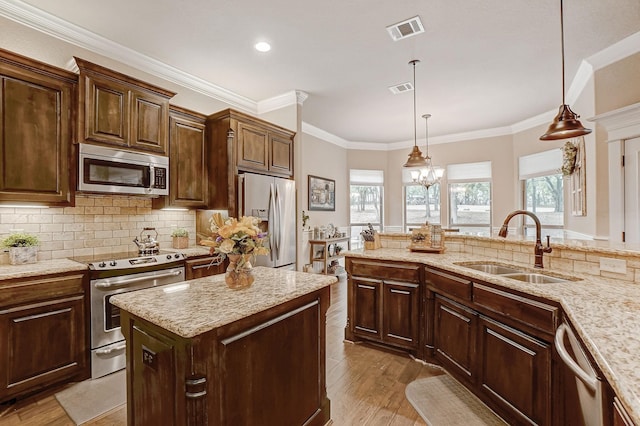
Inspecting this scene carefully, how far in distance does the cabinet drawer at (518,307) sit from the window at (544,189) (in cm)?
456

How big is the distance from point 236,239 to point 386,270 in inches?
67.1

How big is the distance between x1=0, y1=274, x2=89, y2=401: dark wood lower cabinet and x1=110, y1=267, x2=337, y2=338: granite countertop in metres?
1.25

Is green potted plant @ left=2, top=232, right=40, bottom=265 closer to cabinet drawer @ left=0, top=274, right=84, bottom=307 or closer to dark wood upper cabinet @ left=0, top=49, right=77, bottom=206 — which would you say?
dark wood upper cabinet @ left=0, top=49, right=77, bottom=206

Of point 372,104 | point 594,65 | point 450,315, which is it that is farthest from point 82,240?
point 594,65

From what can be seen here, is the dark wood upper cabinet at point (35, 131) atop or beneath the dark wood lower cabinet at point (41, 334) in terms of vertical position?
atop

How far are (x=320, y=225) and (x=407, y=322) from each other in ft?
12.4

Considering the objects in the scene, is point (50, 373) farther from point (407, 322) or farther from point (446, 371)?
point (446, 371)

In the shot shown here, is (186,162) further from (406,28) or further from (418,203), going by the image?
(418,203)

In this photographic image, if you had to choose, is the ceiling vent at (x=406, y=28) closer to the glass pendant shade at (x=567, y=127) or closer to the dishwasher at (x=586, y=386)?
the glass pendant shade at (x=567, y=127)

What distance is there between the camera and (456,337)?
2.38m

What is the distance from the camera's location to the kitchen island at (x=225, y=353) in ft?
4.09

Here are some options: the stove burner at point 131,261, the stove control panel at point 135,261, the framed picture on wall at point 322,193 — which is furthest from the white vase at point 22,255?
the framed picture on wall at point 322,193

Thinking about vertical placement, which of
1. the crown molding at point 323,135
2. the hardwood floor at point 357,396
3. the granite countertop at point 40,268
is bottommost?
the hardwood floor at point 357,396

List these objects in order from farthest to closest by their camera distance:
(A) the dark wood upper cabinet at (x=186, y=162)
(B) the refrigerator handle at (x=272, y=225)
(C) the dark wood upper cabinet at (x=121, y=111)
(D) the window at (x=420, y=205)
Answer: (D) the window at (x=420, y=205) → (B) the refrigerator handle at (x=272, y=225) → (A) the dark wood upper cabinet at (x=186, y=162) → (C) the dark wood upper cabinet at (x=121, y=111)
